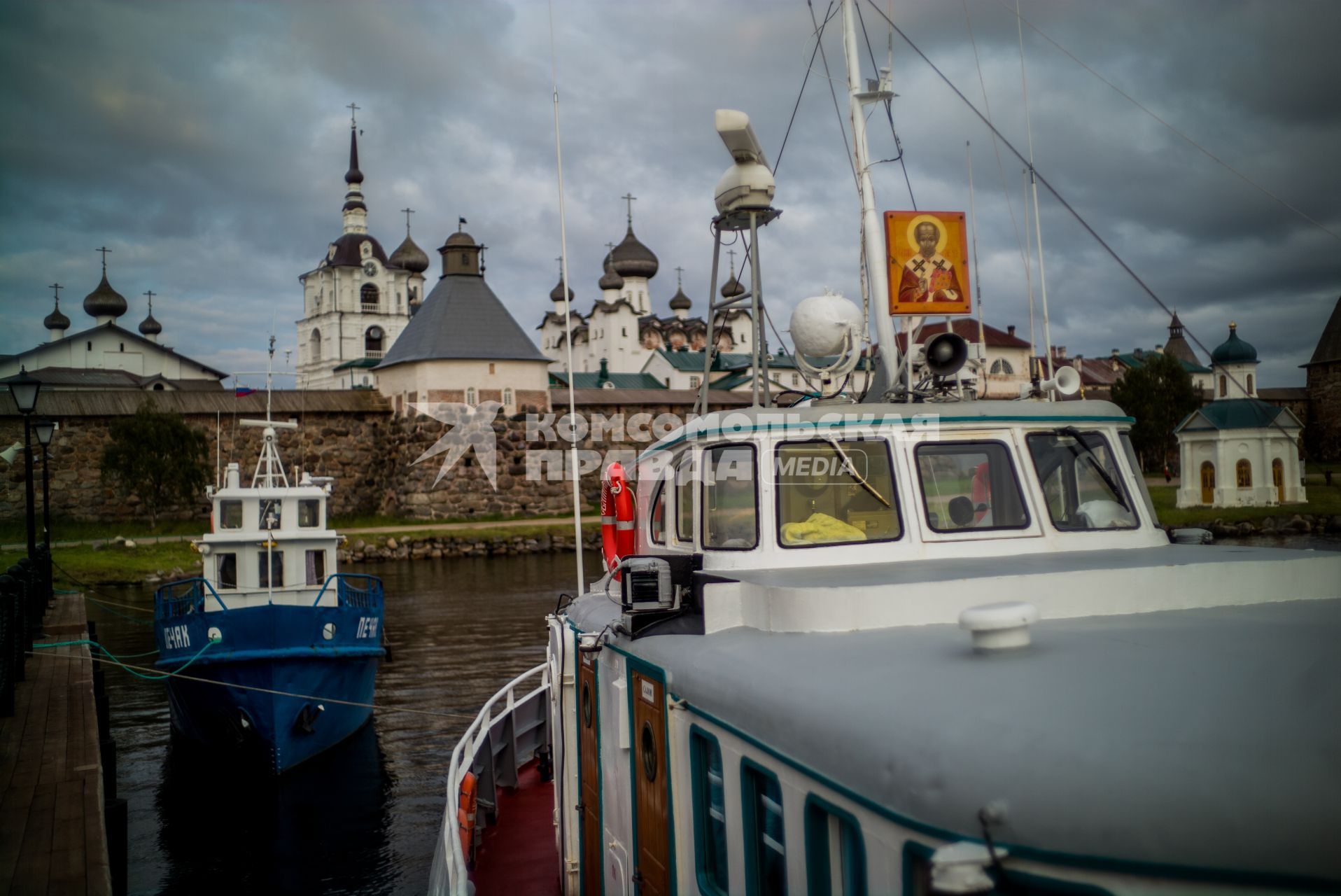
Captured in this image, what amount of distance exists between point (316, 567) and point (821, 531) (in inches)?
568

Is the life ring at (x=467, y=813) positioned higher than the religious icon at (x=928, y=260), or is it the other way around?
the religious icon at (x=928, y=260)

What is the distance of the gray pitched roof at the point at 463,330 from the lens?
5156 centimetres

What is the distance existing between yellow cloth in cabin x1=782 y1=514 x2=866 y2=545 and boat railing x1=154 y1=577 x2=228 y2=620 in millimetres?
12339

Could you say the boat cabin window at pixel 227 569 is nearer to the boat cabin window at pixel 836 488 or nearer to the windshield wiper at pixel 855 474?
the boat cabin window at pixel 836 488

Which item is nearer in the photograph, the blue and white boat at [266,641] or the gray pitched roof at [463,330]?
the blue and white boat at [266,641]

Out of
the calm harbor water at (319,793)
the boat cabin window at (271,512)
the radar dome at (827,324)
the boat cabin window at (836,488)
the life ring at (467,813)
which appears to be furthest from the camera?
the boat cabin window at (271,512)

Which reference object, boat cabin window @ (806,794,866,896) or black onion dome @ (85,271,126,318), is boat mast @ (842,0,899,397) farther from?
black onion dome @ (85,271,126,318)

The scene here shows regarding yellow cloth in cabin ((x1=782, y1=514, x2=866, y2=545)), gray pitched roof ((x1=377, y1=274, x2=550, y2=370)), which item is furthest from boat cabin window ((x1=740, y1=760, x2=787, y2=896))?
gray pitched roof ((x1=377, y1=274, x2=550, y2=370))

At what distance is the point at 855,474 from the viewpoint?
5.80 metres

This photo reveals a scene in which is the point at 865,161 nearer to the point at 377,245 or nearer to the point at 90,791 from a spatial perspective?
the point at 90,791

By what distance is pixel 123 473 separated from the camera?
4422 cm

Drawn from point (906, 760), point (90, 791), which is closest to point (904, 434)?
point (906, 760)

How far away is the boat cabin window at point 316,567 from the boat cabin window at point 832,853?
16.1m

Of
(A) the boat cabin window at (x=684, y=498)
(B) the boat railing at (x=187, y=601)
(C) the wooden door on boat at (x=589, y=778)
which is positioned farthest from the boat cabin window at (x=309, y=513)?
(A) the boat cabin window at (x=684, y=498)
